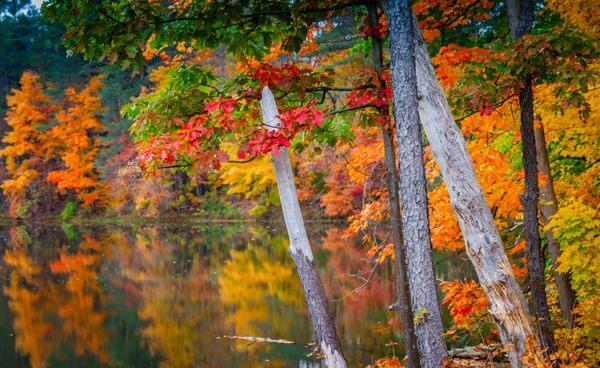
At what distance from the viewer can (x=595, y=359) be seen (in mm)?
5832

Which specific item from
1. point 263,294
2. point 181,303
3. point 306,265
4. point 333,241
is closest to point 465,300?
point 306,265

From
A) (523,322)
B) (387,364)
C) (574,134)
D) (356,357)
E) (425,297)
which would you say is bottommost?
(356,357)

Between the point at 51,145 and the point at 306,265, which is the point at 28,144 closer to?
the point at 51,145

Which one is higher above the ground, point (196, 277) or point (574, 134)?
point (574, 134)

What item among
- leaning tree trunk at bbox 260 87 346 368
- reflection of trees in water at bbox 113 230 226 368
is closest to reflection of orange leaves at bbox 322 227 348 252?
reflection of trees in water at bbox 113 230 226 368

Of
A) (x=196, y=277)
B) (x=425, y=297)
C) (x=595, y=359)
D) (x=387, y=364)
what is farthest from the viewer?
(x=196, y=277)

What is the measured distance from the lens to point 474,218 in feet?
14.9

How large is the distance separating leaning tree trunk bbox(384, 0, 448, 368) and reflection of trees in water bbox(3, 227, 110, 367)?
7.12m

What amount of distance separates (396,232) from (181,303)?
29.5 ft


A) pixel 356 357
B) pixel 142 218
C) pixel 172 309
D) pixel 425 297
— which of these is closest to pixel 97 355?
pixel 172 309

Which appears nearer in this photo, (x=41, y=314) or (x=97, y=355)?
(x=97, y=355)

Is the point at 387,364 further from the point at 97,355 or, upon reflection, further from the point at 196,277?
the point at 196,277

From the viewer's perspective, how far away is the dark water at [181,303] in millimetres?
9570

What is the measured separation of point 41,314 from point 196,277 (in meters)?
4.75
